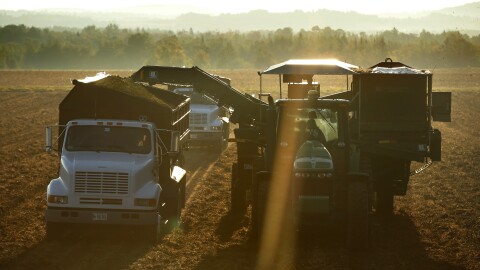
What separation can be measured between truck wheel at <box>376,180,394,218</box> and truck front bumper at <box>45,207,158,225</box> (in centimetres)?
631

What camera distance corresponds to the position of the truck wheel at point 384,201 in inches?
841

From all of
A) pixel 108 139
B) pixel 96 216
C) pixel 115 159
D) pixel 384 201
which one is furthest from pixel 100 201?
pixel 384 201

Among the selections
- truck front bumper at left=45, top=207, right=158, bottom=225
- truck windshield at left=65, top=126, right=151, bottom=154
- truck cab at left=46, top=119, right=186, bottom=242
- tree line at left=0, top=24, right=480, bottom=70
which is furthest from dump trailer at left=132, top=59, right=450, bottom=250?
tree line at left=0, top=24, right=480, bottom=70

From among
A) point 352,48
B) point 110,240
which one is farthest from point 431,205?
point 352,48

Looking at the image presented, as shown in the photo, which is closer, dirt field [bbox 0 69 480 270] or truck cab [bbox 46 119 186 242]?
dirt field [bbox 0 69 480 270]

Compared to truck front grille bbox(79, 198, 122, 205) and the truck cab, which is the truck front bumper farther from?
truck front grille bbox(79, 198, 122, 205)

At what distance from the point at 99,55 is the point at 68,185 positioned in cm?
17134

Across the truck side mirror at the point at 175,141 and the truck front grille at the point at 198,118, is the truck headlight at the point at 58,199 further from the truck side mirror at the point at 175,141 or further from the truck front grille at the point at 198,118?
the truck front grille at the point at 198,118

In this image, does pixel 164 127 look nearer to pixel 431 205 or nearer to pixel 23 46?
pixel 431 205

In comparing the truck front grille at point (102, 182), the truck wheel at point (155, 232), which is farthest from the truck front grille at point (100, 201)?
the truck wheel at point (155, 232)

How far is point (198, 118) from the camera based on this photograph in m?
34.3

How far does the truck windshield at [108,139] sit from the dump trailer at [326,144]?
94.5 inches

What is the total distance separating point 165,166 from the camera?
18781 mm

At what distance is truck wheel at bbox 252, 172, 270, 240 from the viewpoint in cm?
1711
